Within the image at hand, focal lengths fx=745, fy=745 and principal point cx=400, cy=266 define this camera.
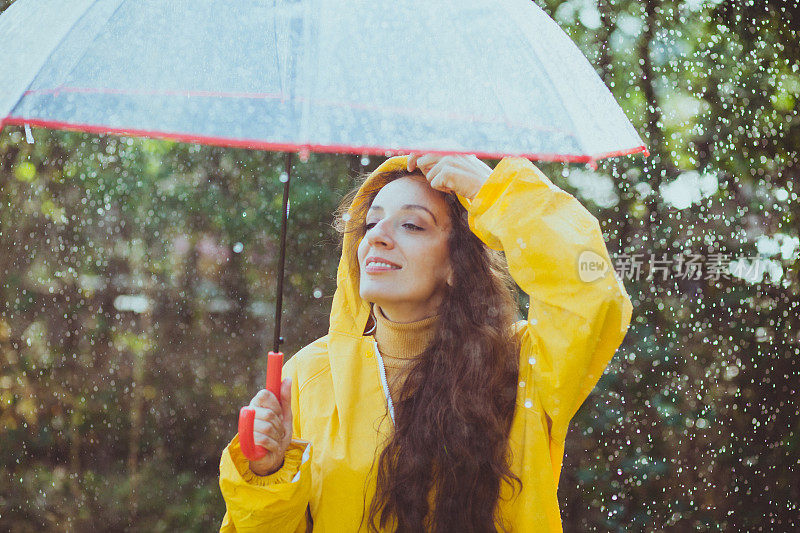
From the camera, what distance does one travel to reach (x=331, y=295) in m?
3.90

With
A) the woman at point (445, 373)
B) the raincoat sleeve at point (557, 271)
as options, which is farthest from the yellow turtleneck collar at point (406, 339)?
the raincoat sleeve at point (557, 271)

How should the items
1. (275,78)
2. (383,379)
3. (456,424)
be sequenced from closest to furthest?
(275,78) < (456,424) < (383,379)

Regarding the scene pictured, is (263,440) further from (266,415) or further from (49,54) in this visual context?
(49,54)

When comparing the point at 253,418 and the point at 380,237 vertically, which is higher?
the point at 380,237

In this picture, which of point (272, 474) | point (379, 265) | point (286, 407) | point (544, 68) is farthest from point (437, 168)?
point (272, 474)

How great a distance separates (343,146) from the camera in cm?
122

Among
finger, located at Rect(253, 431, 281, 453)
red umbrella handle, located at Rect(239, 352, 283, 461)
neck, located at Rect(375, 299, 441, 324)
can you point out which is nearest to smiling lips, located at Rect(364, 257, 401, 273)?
neck, located at Rect(375, 299, 441, 324)

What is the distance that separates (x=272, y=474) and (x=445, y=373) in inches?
18.8

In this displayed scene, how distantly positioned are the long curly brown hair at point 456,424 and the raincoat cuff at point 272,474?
0.20 meters

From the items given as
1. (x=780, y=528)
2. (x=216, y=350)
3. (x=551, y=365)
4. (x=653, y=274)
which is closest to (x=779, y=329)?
(x=653, y=274)

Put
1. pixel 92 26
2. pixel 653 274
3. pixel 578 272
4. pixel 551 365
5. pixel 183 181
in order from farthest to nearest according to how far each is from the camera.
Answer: pixel 183 181 → pixel 653 274 → pixel 551 365 → pixel 578 272 → pixel 92 26

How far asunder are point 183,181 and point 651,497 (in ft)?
9.36

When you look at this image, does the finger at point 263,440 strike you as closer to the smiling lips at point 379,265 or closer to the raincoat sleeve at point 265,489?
the raincoat sleeve at point 265,489

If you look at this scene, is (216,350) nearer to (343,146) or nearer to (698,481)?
(698,481)
